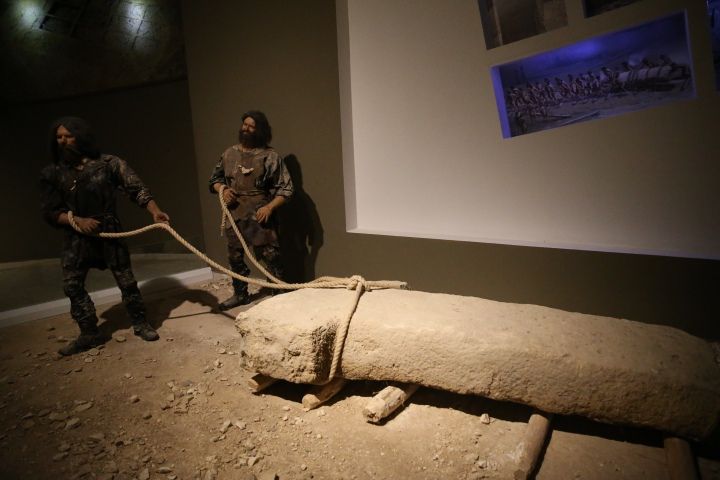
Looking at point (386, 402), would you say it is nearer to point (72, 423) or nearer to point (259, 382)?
point (259, 382)

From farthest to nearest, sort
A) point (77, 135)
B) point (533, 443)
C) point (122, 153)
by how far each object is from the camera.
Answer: point (122, 153) → point (77, 135) → point (533, 443)

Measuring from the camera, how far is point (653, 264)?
2.44 m

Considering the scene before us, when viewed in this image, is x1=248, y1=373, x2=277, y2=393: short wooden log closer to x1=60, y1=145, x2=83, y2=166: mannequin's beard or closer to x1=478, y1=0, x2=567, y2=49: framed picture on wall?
x1=60, y1=145, x2=83, y2=166: mannequin's beard

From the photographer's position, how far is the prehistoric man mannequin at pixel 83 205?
9.53ft

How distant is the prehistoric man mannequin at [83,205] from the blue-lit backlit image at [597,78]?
117 inches

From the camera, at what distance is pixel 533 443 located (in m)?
1.76

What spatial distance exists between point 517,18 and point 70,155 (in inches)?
145

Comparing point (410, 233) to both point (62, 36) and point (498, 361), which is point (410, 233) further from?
point (62, 36)

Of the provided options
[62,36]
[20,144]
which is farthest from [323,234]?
[62,36]

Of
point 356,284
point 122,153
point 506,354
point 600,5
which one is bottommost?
point 506,354

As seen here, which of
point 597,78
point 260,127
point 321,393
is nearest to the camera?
point 321,393

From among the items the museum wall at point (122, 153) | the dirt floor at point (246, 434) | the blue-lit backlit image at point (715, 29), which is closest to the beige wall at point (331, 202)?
the blue-lit backlit image at point (715, 29)

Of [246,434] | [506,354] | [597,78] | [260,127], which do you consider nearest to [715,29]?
[597,78]

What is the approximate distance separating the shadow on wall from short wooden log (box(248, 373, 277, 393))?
1.78m
